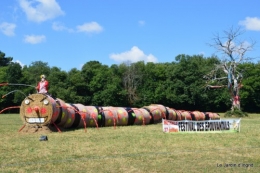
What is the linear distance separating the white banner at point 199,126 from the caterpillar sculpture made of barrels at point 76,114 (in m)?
3.69

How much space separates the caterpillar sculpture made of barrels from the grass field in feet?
9.11

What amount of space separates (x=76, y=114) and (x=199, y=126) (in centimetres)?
577

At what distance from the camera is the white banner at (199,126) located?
1391cm

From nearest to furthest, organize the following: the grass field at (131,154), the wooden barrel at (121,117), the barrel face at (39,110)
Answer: the grass field at (131,154) → the barrel face at (39,110) → the wooden barrel at (121,117)

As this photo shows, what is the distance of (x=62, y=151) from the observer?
9.33 m

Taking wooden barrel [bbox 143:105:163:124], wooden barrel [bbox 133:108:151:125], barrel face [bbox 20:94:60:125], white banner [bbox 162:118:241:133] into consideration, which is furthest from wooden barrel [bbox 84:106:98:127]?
wooden barrel [bbox 143:105:163:124]

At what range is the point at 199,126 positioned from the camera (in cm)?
1410

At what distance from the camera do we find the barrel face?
1424cm

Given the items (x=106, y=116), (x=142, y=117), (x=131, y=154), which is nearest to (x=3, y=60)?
(x=142, y=117)

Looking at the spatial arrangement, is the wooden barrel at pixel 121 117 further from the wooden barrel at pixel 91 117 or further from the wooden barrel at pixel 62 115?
the wooden barrel at pixel 62 115

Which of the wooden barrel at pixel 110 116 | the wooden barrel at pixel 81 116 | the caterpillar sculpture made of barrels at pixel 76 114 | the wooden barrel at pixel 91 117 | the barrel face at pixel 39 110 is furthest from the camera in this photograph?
the wooden barrel at pixel 110 116

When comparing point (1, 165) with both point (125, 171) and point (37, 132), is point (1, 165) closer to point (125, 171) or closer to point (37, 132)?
point (125, 171)

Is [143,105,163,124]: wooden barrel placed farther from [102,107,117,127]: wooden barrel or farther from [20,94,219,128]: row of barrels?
[102,107,117,127]: wooden barrel

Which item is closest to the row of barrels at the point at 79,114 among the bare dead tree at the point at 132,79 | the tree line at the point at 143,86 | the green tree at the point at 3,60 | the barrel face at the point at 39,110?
the barrel face at the point at 39,110
